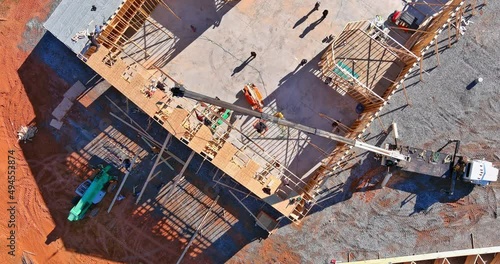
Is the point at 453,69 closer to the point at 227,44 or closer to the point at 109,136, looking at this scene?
the point at 227,44

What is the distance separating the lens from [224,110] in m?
22.8

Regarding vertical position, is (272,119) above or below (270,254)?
above

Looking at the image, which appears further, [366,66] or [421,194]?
[421,194]

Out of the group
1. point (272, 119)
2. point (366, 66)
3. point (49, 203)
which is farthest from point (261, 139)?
point (49, 203)

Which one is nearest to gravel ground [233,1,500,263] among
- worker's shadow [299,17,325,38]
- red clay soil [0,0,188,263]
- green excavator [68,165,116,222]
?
worker's shadow [299,17,325,38]

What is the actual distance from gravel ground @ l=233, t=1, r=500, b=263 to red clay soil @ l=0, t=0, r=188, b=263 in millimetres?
6097

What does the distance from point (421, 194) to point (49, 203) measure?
20.3m

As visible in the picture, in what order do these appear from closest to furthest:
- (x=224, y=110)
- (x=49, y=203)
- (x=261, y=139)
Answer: (x=224, y=110)
(x=261, y=139)
(x=49, y=203)

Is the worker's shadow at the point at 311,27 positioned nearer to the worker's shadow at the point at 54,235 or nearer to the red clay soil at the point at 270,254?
the red clay soil at the point at 270,254

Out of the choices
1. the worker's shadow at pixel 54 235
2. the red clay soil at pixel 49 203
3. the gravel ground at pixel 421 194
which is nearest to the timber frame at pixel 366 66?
the gravel ground at pixel 421 194

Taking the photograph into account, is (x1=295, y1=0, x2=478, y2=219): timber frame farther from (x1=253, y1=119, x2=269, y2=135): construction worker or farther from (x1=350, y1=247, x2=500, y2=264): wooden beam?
(x1=350, y1=247, x2=500, y2=264): wooden beam

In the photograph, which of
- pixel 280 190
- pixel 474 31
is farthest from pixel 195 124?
pixel 474 31

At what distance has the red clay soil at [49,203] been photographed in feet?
77.5

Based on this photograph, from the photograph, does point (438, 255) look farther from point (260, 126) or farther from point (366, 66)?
point (260, 126)
